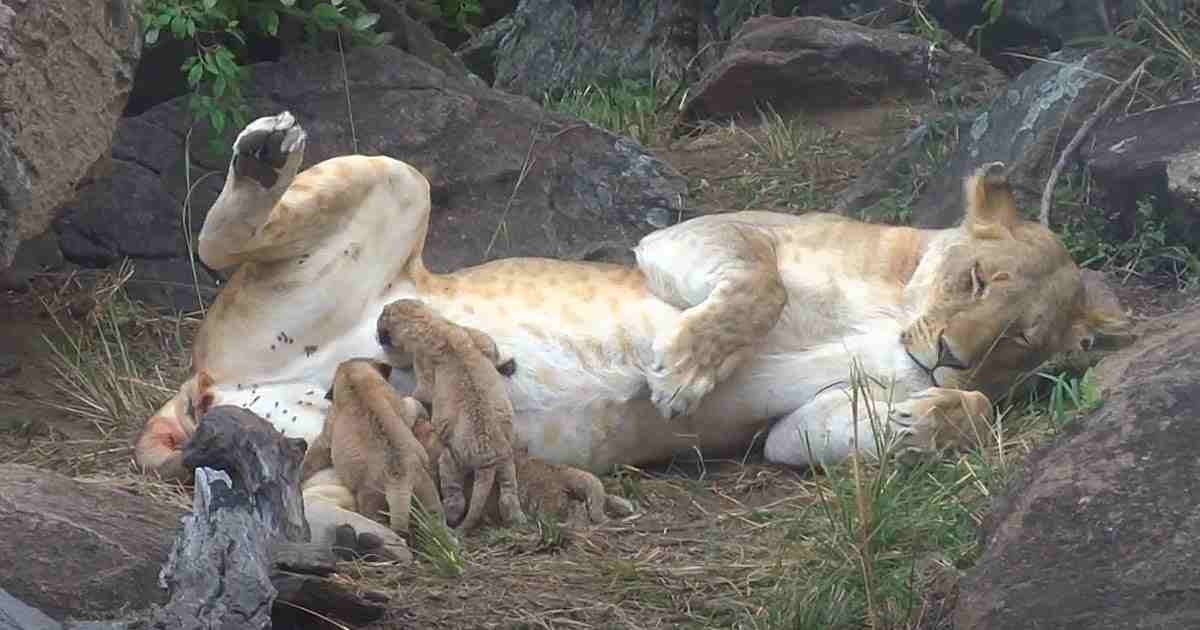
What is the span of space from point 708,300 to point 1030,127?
7.41 ft

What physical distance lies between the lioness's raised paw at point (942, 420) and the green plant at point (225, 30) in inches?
119

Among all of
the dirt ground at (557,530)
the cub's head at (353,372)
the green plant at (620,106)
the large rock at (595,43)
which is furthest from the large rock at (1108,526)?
the large rock at (595,43)

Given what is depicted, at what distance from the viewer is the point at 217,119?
7.36 metres

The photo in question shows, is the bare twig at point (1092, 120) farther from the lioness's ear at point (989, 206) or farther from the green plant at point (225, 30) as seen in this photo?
the green plant at point (225, 30)

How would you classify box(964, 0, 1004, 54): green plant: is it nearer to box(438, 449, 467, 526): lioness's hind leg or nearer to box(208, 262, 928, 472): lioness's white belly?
box(208, 262, 928, 472): lioness's white belly

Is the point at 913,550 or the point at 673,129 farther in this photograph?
the point at 673,129

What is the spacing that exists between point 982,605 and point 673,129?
5.76 metres

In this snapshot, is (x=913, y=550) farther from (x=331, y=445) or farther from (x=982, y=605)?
(x=331, y=445)

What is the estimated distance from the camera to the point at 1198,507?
11.7ft

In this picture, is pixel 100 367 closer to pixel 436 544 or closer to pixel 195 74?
pixel 195 74

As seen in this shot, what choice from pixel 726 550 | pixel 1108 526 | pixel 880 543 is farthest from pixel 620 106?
pixel 1108 526

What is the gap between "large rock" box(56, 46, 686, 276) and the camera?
7762mm

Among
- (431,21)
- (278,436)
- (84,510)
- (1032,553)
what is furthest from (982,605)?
(431,21)

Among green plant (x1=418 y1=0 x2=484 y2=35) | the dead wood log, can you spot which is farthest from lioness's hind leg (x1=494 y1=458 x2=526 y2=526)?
green plant (x1=418 y1=0 x2=484 y2=35)
